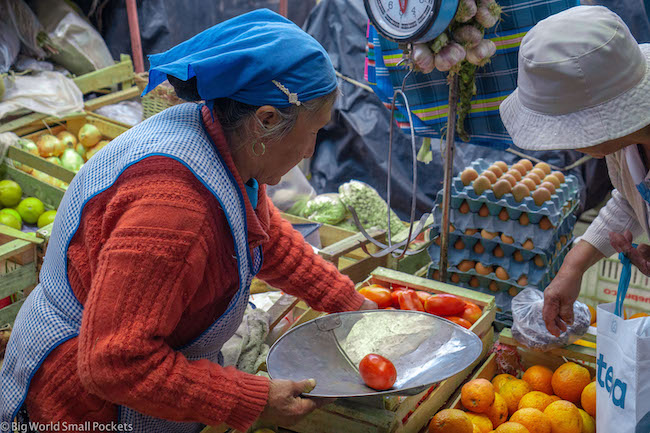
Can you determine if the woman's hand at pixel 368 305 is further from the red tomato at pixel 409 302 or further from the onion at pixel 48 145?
the onion at pixel 48 145

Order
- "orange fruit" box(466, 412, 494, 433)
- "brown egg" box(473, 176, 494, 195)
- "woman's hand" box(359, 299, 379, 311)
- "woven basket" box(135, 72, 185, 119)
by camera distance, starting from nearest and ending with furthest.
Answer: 1. "orange fruit" box(466, 412, 494, 433)
2. "woman's hand" box(359, 299, 379, 311)
3. "brown egg" box(473, 176, 494, 195)
4. "woven basket" box(135, 72, 185, 119)

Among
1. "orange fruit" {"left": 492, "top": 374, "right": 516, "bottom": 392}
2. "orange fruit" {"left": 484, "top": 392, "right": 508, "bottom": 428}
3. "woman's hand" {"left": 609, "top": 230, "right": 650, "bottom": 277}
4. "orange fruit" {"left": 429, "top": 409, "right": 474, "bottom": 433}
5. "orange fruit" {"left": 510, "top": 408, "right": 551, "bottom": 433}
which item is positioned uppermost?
"woman's hand" {"left": 609, "top": 230, "right": 650, "bottom": 277}

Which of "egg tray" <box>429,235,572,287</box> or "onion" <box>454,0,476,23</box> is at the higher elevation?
"onion" <box>454,0,476,23</box>

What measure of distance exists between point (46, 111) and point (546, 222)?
399 centimetres

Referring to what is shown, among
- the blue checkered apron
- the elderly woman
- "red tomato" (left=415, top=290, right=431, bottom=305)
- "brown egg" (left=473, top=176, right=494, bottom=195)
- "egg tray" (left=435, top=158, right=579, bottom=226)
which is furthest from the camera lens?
"brown egg" (left=473, top=176, right=494, bottom=195)

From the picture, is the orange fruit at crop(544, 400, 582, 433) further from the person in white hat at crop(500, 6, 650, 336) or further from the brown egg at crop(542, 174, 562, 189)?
the brown egg at crop(542, 174, 562, 189)

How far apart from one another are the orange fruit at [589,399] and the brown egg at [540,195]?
89cm

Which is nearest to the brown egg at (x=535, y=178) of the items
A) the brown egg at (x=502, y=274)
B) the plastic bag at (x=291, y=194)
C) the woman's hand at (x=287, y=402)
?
the brown egg at (x=502, y=274)

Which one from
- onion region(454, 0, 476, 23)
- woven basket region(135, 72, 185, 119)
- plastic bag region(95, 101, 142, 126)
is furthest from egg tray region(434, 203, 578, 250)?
plastic bag region(95, 101, 142, 126)

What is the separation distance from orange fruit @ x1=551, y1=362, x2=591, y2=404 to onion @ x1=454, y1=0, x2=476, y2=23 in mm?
1299

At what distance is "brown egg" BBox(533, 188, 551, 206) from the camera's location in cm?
260

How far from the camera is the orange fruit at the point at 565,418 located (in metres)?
1.87

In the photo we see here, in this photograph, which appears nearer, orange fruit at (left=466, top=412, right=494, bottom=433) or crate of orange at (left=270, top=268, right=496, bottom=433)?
crate of orange at (left=270, top=268, right=496, bottom=433)

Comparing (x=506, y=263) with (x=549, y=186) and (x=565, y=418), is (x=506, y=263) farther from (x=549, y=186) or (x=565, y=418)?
(x=565, y=418)
